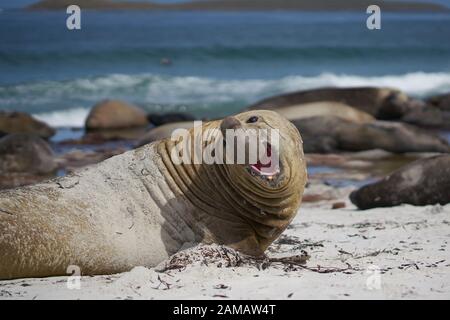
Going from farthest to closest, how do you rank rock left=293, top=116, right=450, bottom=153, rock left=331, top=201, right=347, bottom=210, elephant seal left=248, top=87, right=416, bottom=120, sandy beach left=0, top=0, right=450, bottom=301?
elephant seal left=248, top=87, right=416, bottom=120
rock left=293, top=116, right=450, bottom=153
rock left=331, top=201, right=347, bottom=210
sandy beach left=0, top=0, right=450, bottom=301

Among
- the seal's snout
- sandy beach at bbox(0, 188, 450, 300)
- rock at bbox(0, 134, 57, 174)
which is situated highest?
the seal's snout

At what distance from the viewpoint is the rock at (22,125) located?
18422 millimetres

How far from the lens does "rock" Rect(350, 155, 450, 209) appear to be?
383 inches

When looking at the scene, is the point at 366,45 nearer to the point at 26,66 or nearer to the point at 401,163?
the point at 26,66

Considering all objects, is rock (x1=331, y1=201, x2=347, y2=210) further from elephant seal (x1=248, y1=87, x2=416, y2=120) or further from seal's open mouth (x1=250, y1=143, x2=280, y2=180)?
elephant seal (x1=248, y1=87, x2=416, y2=120)

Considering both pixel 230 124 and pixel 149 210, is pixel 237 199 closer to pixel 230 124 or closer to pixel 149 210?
pixel 230 124

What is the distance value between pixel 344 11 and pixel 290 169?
4286cm

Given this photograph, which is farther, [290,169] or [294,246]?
[294,246]

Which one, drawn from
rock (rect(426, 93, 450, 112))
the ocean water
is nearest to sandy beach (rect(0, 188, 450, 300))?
the ocean water

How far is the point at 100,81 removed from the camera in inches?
1169

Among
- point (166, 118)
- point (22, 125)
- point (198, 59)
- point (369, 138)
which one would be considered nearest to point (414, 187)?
point (369, 138)

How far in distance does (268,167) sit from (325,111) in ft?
45.3

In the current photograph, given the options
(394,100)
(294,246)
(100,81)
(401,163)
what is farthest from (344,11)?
(294,246)

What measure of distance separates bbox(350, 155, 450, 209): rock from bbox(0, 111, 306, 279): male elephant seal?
11.6ft
